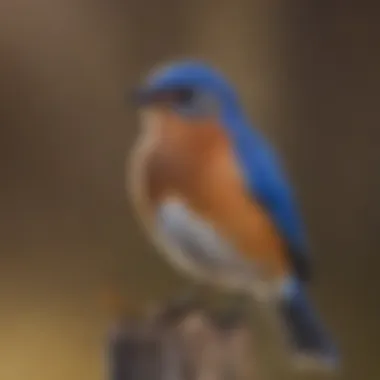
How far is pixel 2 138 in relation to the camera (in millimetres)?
1141

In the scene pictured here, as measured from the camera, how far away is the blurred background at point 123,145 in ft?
3.67

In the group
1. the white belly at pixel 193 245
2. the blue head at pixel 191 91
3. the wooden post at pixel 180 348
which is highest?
the blue head at pixel 191 91

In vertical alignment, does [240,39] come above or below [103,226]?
above

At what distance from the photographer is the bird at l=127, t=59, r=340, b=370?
1.12 meters

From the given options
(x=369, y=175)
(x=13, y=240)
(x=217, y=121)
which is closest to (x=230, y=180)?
(x=217, y=121)

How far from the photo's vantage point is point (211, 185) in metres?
1.12

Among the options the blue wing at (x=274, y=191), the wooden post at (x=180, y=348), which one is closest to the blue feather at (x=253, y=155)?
the blue wing at (x=274, y=191)

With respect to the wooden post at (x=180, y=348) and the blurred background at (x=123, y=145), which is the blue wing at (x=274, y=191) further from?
the wooden post at (x=180, y=348)

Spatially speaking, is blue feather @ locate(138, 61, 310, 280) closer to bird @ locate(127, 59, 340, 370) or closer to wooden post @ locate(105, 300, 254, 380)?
bird @ locate(127, 59, 340, 370)

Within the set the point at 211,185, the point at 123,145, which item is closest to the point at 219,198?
the point at 211,185

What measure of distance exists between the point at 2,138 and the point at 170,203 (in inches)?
9.9

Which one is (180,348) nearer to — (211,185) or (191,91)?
(211,185)

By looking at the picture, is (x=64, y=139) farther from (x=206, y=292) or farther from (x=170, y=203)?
(x=206, y=292)

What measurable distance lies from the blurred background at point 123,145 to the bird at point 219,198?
21 mm
